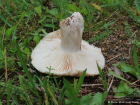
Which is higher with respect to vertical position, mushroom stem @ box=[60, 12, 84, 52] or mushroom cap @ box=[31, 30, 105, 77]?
mushroom stem @ box=[60, 12, 84, 52]

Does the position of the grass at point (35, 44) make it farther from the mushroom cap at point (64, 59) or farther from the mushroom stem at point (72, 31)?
the mushroom stem at point (72, 31)

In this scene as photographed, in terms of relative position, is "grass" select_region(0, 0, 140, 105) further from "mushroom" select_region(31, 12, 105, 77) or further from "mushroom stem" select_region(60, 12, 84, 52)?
"mushroom stem" select_region(60, 12, 84, 52)

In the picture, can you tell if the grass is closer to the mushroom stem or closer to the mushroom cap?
the mushroom cap

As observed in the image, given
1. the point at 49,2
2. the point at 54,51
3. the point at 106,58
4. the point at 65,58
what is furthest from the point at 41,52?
the point at 49,2

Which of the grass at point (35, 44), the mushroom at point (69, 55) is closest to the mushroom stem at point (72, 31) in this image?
the mushroom at point (69, 55)

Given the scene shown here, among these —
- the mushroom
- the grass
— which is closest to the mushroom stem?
the mushroom

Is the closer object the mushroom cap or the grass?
the grass

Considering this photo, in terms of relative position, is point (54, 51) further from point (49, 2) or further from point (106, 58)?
point (49, 2)

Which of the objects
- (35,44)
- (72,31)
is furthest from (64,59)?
(35,44)
